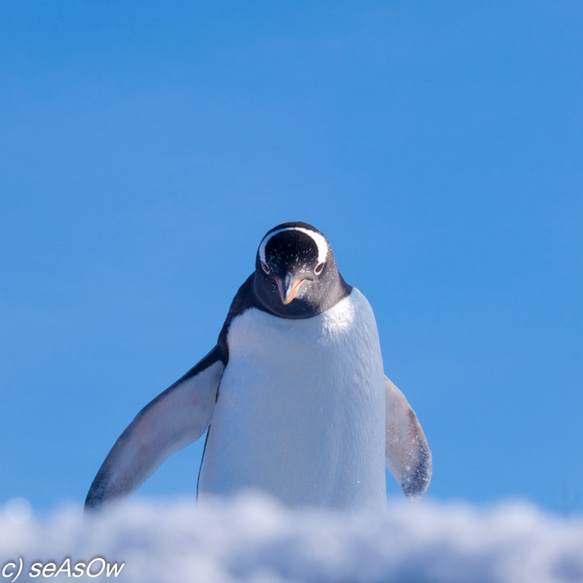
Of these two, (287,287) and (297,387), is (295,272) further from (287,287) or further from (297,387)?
(297,387)

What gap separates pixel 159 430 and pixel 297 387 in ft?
4.18

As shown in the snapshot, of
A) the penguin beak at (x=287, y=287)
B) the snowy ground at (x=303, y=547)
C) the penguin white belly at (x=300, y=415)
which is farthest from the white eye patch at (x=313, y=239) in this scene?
the snowy ground at (x=303, y=547)

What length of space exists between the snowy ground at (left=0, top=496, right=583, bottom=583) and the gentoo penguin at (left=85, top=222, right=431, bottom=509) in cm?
336

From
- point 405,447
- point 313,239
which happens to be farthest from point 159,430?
point 405,447

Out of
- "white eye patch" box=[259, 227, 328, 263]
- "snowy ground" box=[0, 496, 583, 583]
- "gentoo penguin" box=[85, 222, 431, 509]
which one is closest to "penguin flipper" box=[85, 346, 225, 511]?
"gentoo penguin" box=[85, 222, 431, 509]

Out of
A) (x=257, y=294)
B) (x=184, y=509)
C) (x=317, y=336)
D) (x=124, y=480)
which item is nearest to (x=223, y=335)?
(x=257, y=294)

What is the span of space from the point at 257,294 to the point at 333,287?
49 centimetres

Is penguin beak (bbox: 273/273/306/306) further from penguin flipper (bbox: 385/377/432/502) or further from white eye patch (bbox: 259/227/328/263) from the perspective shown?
penguin flipper (bbox: 385/377/432/502)

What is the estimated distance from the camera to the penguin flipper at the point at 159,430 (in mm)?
5375

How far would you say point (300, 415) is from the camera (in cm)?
473

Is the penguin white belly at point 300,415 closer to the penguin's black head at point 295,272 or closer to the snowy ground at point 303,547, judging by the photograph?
the penguin's black head at point 295,272

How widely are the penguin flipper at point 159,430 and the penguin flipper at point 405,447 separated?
1578 millimetres

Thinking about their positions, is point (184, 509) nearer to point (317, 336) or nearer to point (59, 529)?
point (59, 529)

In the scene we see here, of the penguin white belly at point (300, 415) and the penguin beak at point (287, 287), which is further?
the penguin white belly at point (300, 415)
